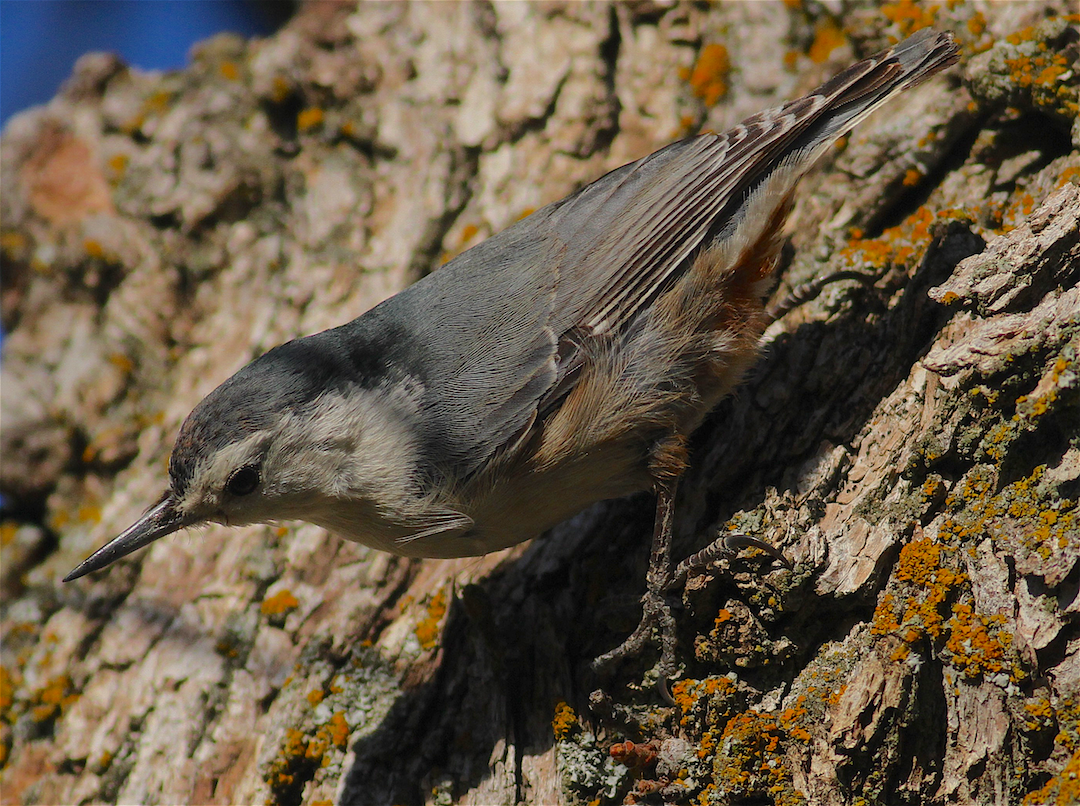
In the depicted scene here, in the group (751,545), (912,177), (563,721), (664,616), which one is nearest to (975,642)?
(751,545)

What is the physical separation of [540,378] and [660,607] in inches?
31.4

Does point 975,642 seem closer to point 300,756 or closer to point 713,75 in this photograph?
point 300,756

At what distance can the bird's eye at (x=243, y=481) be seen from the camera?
106 inches

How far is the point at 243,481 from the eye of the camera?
8.89 ft

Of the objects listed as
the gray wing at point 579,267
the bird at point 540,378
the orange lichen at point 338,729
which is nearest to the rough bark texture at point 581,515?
the orange lichen at point 338,729

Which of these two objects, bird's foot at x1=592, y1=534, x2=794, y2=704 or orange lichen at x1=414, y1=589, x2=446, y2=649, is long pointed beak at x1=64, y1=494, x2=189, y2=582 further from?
bird's foot at x1=592, y1=534, x2=794, y2=704

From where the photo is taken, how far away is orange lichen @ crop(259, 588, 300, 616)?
3.32 m

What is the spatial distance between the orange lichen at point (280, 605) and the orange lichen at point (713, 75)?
2932mm

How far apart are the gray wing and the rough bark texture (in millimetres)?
532

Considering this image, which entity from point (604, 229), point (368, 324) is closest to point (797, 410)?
point (604, 229)

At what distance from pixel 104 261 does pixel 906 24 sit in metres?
3.96

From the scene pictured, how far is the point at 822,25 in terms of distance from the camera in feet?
13.2

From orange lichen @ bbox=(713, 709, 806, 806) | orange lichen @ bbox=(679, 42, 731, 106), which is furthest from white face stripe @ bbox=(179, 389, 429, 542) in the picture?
orange lichen @ bbox=(679, 42, 731, 106)

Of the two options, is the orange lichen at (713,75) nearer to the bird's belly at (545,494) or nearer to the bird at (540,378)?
the bird at (540,378)
